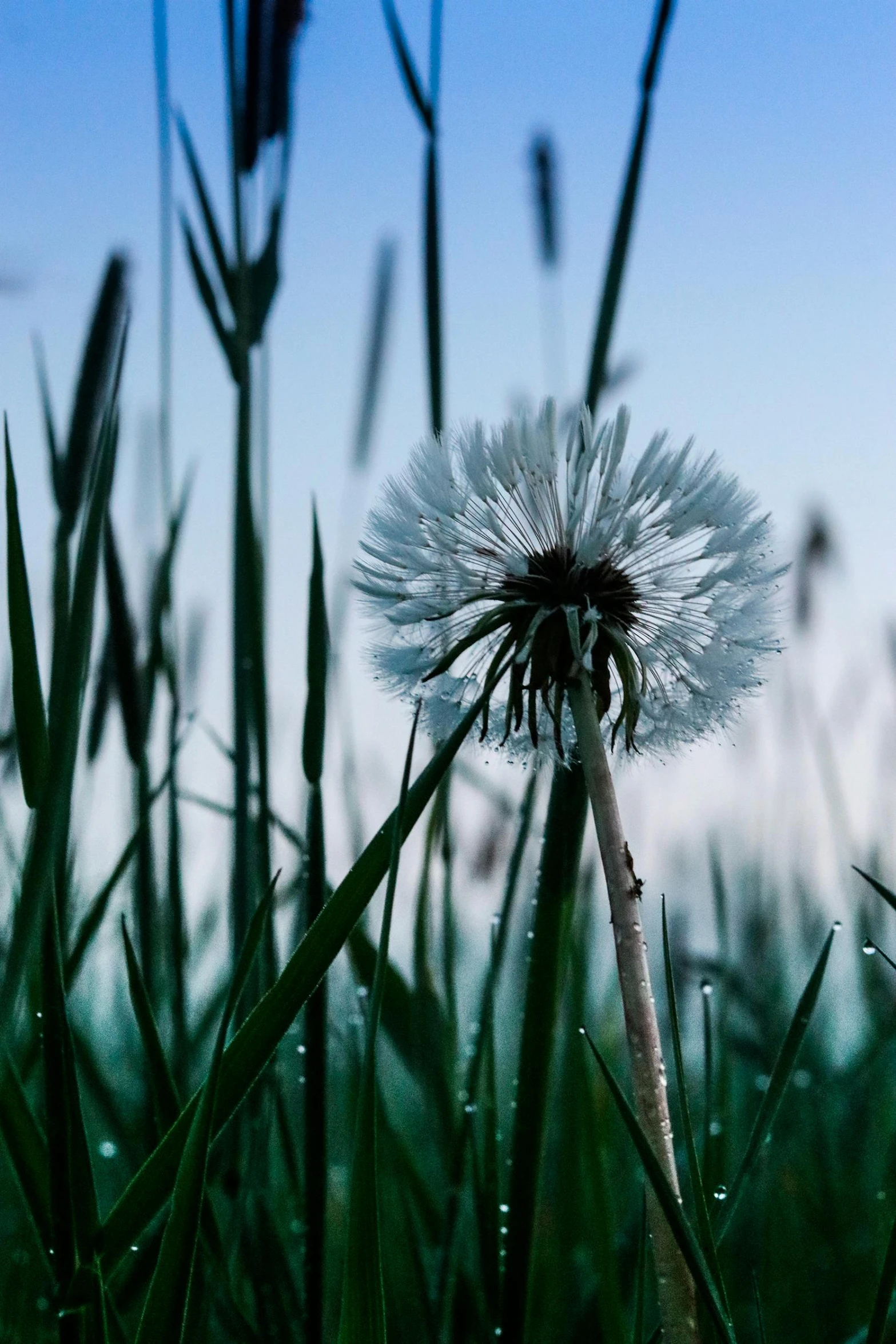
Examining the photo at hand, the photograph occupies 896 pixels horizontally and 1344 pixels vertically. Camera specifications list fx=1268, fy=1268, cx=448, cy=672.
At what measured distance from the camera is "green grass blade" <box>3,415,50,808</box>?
1.31 ft

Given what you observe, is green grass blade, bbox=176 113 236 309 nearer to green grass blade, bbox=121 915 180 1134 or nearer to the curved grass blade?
green grass blade, bbox=121 915 180 1134

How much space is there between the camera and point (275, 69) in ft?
2.27

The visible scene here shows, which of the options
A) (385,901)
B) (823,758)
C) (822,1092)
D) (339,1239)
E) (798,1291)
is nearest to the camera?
(385,901)

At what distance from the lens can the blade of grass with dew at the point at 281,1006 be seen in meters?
0.36

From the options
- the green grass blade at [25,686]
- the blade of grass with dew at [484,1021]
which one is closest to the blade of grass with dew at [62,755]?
the green grass blade at [25,686]

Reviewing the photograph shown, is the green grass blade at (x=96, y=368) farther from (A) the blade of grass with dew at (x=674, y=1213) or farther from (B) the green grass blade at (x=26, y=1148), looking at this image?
(A) the blade of grass with dew at (x=674, y=1213)

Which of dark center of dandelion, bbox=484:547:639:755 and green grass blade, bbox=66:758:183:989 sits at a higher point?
dark center of dandelion, bbox=484:547:639:755

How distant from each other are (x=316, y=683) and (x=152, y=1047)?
0.49 feet

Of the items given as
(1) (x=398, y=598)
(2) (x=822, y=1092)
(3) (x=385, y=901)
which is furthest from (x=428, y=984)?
(2) (x=822, y=1092)

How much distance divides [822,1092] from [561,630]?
810mm

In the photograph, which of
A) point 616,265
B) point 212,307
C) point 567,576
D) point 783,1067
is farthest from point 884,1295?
point 212,307

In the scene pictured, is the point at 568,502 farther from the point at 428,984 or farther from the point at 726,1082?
the point at 726,1082

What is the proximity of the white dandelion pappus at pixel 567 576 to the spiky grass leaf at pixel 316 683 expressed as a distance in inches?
2.0

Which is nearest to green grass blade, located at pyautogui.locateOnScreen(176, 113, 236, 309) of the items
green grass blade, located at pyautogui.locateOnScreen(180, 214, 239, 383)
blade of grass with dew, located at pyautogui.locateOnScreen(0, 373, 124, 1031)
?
green grass blade, located at pyautogui.locateOnScreen(180, 214, 239, 383)
